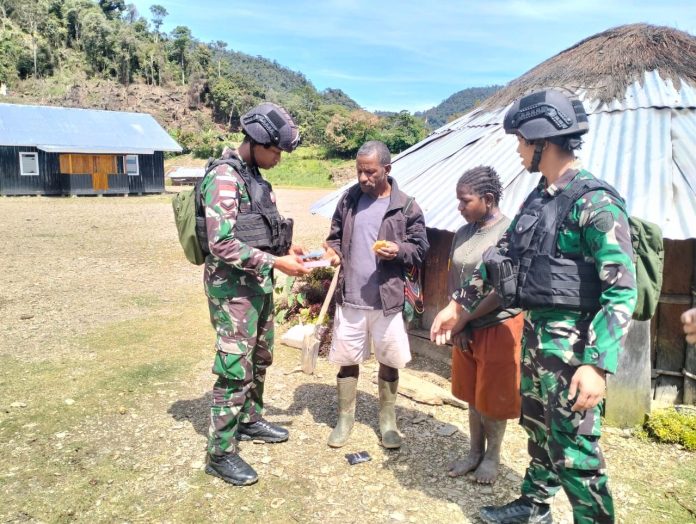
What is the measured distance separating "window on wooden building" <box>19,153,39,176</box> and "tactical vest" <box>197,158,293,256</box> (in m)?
24.4

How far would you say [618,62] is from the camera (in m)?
6.00

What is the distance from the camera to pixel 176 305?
7742 mm

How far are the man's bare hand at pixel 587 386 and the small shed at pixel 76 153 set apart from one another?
2592 cm

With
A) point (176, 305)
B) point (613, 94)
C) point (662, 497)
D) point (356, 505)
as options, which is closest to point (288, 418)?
point (356, 505)

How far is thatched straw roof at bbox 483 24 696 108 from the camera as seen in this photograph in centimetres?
579

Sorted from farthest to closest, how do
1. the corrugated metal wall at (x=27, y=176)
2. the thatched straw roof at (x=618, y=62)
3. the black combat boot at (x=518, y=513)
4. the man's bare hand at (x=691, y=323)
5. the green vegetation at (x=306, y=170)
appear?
the green vegetation at (x=306, y=170)
the corrugated metal wall at (x=27, y=176)
the thatched straw roof at (x=618, y=62)
the black combat boot at (x=518, y=513)
the man's bare hand at (x=691, y=323)

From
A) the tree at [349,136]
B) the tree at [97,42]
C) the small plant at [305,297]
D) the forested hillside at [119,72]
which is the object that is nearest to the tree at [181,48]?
the forested hillside at [119,72]

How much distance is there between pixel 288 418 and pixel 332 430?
1.48 ft

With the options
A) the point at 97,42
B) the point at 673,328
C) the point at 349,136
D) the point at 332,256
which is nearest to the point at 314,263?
the point at 332,256

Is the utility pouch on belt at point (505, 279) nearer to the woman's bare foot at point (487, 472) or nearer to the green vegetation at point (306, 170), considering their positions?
the woman's bare foot at point (487, 472)

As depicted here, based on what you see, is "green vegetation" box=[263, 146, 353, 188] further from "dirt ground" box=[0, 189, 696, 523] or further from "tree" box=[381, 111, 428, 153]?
"dirt ground" box=[0, 189, 696, 523]

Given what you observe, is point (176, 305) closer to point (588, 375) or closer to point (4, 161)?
point (588, 375)

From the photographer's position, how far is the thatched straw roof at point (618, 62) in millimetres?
5793

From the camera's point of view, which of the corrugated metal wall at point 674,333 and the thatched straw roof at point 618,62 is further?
the thatched straw roof at point 618,62
